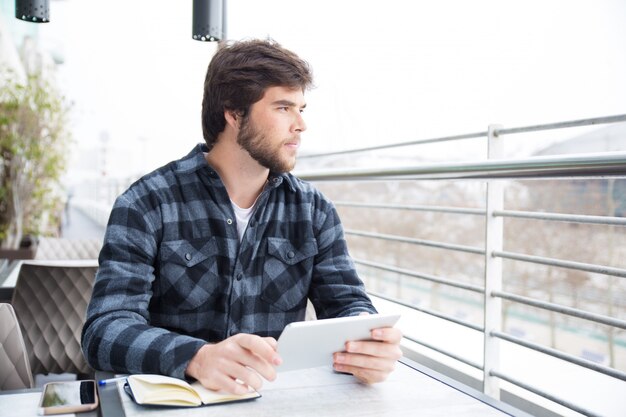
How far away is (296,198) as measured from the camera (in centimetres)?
146

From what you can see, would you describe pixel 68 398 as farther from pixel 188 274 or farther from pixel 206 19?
pixel 206 19

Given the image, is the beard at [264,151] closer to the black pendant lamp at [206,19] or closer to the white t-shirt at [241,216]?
the white t-shirt at [241,216]

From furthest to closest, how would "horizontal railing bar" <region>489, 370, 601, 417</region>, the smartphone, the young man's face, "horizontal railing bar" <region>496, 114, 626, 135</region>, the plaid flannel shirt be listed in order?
"horizontal railing bar" <region>496, 114, 626, 135</region> < the young man's face < "horizontal railing bar" <region>489, 370, 601, 417</region> < the plaid flannel shirt < the smartphone

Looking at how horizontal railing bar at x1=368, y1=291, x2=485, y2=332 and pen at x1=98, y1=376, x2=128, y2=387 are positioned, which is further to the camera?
horizontal railing bar at x1=368, y1=291, x2=485, y2=332

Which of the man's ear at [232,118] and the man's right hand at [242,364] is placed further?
the man's ear at [232,118]

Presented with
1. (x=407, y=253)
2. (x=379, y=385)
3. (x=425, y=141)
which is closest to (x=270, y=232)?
(x=379, y=385)

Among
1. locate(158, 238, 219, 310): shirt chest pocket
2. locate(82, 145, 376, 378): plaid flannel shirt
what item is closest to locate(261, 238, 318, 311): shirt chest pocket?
locate(82, 145, 376, 378): plaid flannel shirt

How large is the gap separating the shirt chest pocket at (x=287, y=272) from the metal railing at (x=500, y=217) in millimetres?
384

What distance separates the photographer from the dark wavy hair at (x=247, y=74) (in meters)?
1.42

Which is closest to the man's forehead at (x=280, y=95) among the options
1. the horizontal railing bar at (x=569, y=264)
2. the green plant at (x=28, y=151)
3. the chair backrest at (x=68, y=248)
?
the horizontal railing bar at (x=569, y=264)

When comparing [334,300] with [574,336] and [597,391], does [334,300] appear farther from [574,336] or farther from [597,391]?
[574,336]

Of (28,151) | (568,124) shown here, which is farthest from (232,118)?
(28,151)

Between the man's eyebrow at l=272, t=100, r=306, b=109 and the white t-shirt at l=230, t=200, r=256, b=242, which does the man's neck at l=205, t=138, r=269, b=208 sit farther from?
the man's eyebrow at l=272, t=100, r=306, b=109

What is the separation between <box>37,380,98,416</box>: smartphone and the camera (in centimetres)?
81
